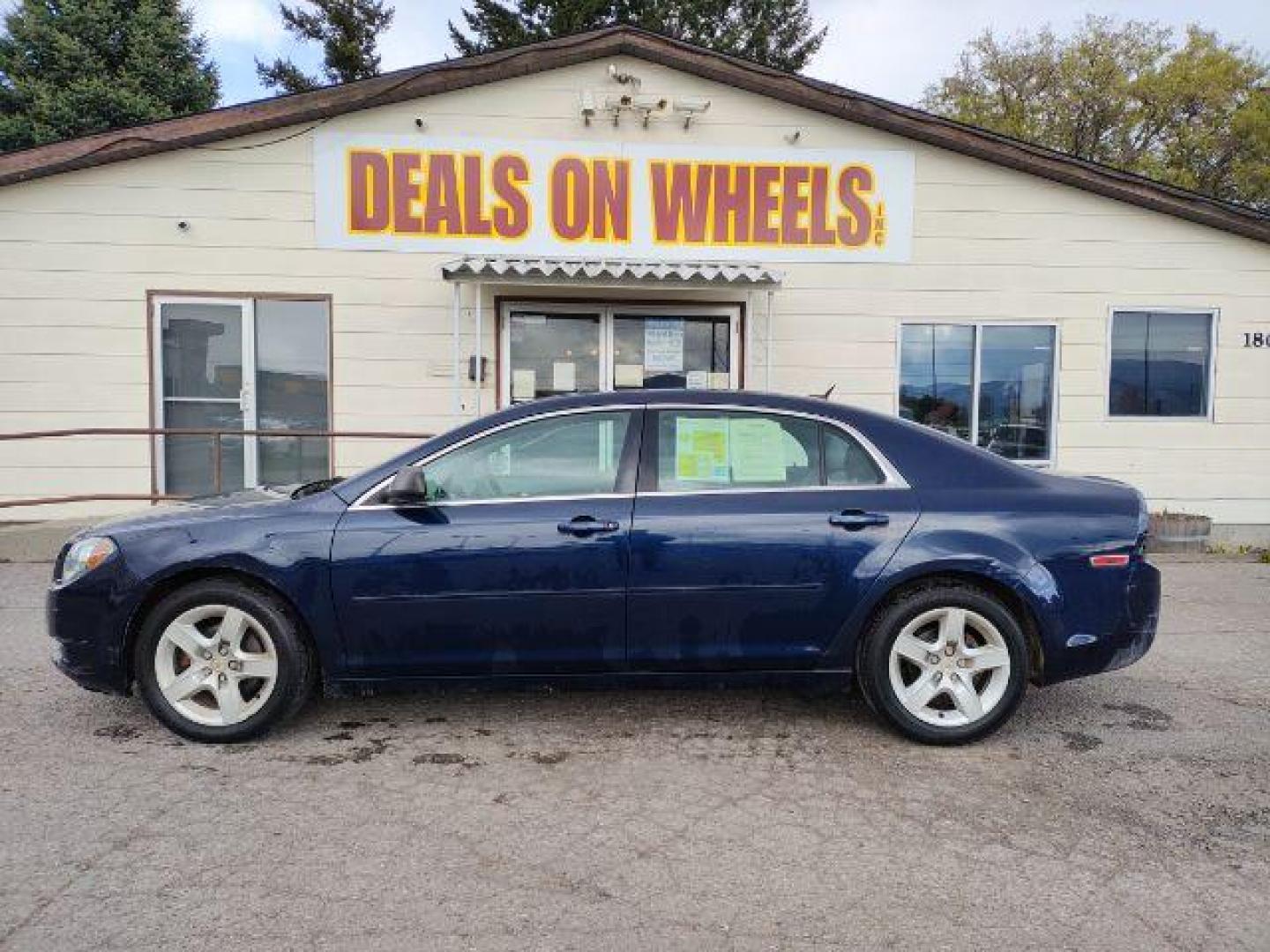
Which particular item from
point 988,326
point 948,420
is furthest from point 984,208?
point 948,420

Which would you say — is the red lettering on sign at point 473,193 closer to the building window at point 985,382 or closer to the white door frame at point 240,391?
the white door frame at point 240,391

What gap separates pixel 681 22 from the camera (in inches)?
1266

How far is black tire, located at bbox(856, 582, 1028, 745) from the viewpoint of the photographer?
393 cm

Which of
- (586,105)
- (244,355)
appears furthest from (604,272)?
(244,355)

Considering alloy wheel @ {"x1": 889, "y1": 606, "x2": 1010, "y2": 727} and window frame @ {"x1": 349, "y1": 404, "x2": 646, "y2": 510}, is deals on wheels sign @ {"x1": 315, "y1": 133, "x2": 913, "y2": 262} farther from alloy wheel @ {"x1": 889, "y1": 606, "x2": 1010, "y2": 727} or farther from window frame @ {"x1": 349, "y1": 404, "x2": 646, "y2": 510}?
alloy wheel @ {"x1": 889, "y1": 606, "x2": 1010, "y2": 727}

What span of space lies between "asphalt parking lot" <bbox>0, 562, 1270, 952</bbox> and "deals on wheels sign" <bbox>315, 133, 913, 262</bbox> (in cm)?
572

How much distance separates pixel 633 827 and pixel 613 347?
6683mm

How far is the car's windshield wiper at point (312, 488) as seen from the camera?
4.10m

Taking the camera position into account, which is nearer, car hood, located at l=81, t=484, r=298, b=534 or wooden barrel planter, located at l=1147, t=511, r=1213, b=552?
car hood, located at l=81, t=484, r=298, b=534

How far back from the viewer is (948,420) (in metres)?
9.66

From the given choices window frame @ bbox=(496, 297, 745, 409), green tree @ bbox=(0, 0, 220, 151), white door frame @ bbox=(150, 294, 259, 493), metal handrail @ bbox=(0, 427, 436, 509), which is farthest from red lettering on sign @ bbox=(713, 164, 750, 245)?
green tree @ bbox=(0, 0, 220, 151)

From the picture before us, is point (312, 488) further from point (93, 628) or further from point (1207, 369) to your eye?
point (1207, 369)

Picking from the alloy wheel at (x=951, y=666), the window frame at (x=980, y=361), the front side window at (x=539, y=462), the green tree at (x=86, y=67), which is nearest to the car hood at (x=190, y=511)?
the front side window at (x=539, y=462)

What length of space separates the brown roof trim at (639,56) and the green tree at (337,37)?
92.3ft
